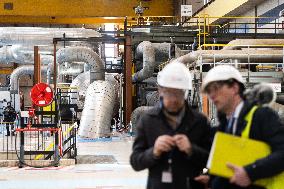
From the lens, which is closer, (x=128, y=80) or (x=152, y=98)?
(x=128, y=80)

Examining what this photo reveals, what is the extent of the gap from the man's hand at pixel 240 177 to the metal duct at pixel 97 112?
18.4 m

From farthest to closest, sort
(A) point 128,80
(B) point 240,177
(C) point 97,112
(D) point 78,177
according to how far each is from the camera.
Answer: (A) point 128,80, (C) point 97,112, (D) point 78,177, (B) point 240,177

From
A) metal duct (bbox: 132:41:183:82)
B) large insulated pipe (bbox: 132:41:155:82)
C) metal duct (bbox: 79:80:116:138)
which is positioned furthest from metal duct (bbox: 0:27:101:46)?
metal duct (bbox: 79:80:116:138)

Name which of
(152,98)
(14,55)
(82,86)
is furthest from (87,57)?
(14,55)

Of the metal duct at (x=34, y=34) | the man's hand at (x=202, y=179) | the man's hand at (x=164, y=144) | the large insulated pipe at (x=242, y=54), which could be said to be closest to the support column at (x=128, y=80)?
the metal duct at (x=34, y=34)

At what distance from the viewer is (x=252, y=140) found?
3.39 metres

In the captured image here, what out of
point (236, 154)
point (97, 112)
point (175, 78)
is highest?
point (175, 78)

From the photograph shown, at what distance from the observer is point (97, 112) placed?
22125mm

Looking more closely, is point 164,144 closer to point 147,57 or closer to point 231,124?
point 231,124

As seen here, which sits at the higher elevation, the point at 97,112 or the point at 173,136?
the point at 173,136

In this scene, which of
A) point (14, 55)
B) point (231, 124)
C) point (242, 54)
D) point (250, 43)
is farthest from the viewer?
point (14, 55)

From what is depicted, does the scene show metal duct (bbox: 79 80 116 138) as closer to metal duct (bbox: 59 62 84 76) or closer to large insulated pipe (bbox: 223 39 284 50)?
large insulated pipe (bbox: 223 39 284 50)

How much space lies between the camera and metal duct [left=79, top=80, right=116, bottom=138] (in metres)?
21.7

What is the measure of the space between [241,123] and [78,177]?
8906 mm
